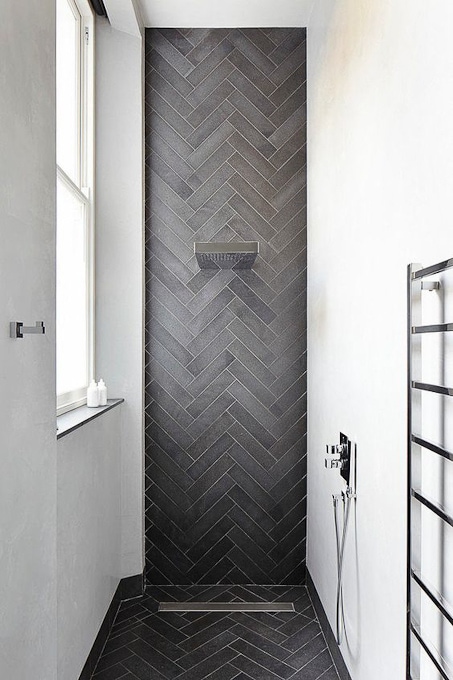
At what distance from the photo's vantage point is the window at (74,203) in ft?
10.2

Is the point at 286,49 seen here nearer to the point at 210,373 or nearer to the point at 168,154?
the point at 168,154

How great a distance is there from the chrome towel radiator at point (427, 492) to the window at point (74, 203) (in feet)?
5.70

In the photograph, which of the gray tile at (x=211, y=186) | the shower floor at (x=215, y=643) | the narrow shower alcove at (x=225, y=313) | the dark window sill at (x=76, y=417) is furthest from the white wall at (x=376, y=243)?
the dark window sill at (x=76, y=417)

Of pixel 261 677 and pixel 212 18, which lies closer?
pixel 261 677

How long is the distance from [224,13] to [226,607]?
3263 mm

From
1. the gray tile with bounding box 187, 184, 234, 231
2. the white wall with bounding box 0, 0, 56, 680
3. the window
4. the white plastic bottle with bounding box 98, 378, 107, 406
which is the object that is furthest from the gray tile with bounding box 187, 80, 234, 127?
the white wall with bounding box 0, 0, 56, 680

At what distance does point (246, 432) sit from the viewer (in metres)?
3.97

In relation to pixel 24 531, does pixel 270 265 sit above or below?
above

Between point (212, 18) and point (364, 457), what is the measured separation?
2.74 meters

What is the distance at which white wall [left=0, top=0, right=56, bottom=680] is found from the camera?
1.58 m

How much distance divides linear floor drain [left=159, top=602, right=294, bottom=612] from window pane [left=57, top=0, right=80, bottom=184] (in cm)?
229

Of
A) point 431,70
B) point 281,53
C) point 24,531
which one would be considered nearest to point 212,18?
point 281,53

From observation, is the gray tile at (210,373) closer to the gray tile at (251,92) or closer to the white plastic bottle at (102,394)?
the white plastic bottle at (102,394)

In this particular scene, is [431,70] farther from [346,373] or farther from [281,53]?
[281,53]
